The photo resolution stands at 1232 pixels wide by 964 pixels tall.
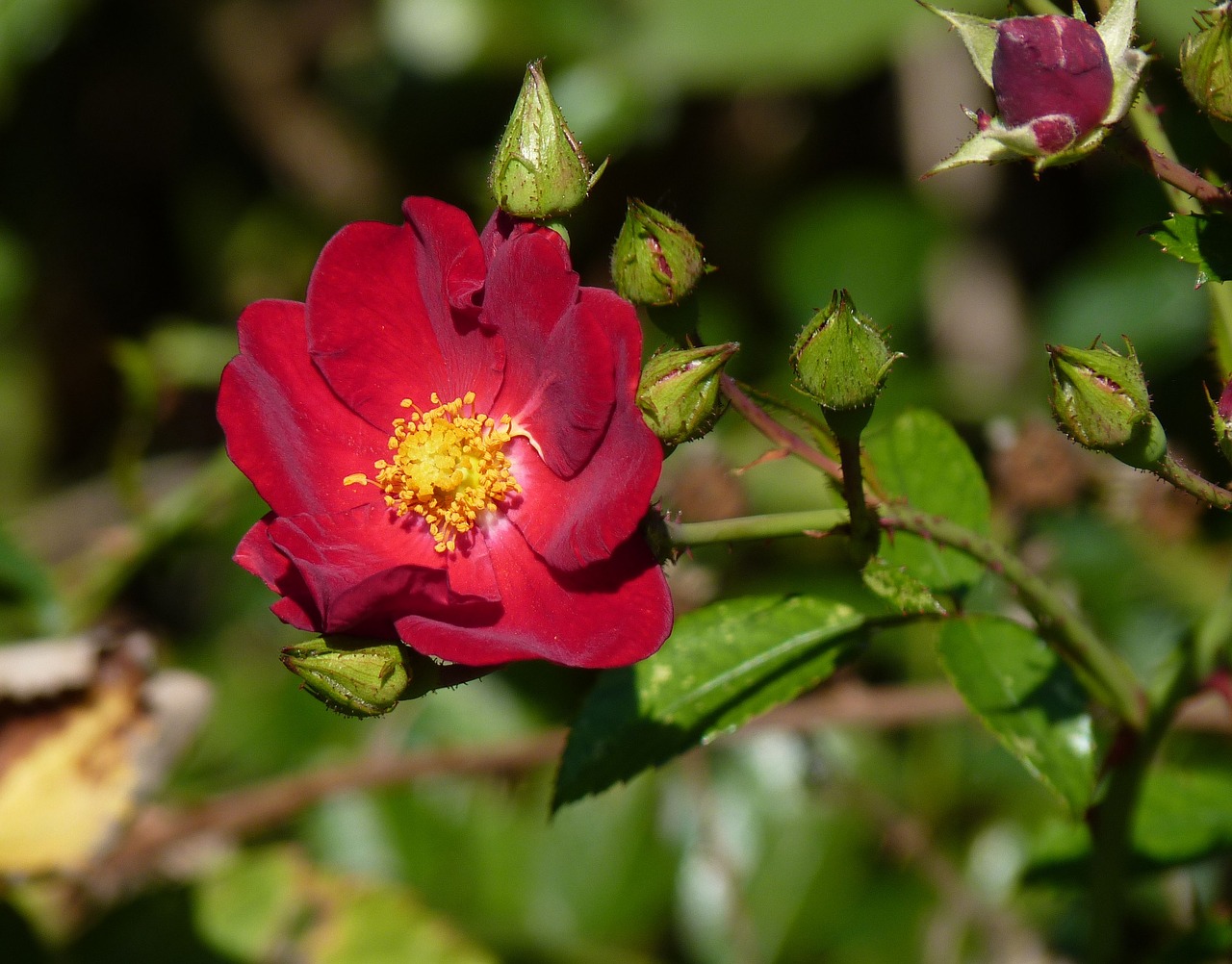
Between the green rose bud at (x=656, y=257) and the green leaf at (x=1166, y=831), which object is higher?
the green rose bud at (x=656, y=257)

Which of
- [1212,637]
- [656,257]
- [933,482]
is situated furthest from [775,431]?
[1212,637]

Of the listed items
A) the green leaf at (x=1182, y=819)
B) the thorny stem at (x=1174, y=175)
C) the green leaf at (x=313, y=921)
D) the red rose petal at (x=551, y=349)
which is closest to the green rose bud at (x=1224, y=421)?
the thorny stem at (x=1174, y=175)

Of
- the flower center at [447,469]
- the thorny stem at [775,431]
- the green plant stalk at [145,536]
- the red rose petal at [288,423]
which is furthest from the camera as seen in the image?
the green plant stalk at [145,536]

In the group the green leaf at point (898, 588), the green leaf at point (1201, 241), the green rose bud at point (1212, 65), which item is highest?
the green rose bud at point (1212, 65)

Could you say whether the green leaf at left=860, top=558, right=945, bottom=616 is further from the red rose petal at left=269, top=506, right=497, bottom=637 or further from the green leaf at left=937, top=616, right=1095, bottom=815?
the red rose petal at left=269, top=506, right=497, bottom=637

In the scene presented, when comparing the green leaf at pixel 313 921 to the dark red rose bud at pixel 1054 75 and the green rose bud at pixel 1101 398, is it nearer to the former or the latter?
the green rose bud at pixel 1101 398

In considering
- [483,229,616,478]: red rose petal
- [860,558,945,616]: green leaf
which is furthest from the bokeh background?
→ [483,229,616,478]: red rose petal
